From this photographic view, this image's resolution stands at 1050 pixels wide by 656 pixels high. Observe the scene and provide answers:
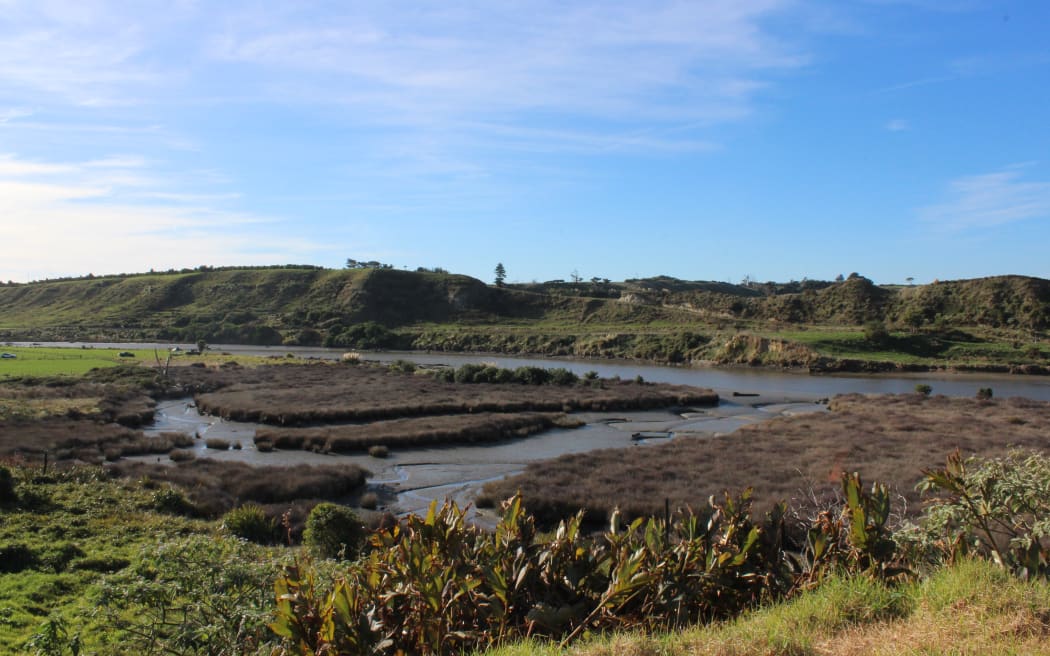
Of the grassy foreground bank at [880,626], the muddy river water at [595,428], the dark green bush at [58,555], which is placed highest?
the grassy foreground bank at [880,626]

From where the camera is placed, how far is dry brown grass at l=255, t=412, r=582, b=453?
28234 mm

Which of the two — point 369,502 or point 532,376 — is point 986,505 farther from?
point 532,376

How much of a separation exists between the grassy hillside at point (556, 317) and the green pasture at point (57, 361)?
31.5 m

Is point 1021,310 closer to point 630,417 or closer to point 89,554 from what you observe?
point 630,417

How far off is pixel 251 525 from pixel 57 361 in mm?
52643

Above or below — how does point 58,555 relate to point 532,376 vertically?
below

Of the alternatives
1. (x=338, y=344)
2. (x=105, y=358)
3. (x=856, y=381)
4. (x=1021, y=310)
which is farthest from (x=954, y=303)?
(x=105, y=358)

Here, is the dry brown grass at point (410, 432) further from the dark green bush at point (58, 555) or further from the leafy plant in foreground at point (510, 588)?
the leafy plant in foreground at point (510, 588)

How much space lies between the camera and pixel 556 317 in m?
110

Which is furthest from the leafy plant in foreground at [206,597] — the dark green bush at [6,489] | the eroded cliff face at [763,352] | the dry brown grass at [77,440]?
the eroded cliff face at [763,352]

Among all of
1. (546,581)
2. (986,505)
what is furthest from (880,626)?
(546,581)

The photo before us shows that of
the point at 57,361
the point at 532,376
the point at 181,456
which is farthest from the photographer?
the point at 57,361

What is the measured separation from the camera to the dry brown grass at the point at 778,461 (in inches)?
693

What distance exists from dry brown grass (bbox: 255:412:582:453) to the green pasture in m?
26.5
